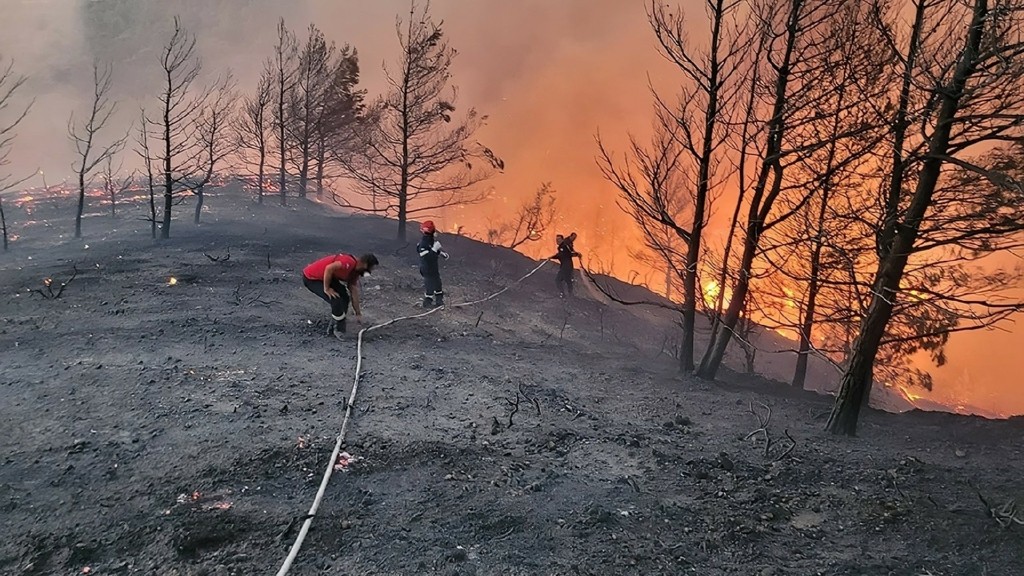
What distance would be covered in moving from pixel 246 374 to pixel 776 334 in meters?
24.7

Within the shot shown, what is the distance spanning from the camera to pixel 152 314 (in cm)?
955

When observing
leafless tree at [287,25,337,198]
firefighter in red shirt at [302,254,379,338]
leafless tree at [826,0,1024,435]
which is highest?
leafless tree at [287,25,337,198]

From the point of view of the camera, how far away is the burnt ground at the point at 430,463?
399 cm

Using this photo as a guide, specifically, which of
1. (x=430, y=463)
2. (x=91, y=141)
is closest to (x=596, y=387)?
(x=430, y=463)

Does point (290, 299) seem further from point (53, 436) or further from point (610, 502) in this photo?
point (610, 502)

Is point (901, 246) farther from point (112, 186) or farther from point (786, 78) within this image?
point (112, 186)

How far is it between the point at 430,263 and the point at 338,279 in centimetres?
327

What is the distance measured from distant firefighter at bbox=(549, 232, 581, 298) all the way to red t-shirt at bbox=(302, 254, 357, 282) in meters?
8.01

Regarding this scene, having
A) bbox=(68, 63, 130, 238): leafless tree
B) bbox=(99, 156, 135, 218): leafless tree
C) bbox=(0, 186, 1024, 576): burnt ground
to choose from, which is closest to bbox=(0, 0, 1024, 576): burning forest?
bbox=(0, 186, 1024, 576): burnt ground

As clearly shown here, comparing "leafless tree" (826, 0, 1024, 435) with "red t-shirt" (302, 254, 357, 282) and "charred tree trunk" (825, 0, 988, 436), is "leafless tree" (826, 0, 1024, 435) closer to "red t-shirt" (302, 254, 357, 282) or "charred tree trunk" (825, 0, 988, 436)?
"charred tree trunk" (825, 0, 988, 436)

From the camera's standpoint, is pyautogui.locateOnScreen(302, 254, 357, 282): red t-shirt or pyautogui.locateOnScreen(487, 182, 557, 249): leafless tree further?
pyautogui.locateOnScreen(487, 182, 557, 249): leafless tree

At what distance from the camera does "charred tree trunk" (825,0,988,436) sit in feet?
16.2

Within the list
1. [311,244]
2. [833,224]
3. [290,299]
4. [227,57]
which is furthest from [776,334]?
[227,57]

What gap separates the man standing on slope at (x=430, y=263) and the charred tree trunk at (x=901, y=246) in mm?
7428
